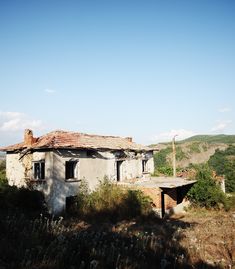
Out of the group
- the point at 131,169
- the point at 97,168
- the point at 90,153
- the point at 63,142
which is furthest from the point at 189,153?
the point at 63,142

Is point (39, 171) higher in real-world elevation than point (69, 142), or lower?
lower

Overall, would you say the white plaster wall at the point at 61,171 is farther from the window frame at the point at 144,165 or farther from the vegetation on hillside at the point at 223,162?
the vegetation on hillside at the point at 223,162

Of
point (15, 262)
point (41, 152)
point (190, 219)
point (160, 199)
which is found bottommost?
point (190, 219)

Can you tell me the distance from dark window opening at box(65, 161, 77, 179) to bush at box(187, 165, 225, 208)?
A: 1033 centimetres

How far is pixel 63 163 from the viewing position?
18.7 m

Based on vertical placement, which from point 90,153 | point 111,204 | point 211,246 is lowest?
point 111,204

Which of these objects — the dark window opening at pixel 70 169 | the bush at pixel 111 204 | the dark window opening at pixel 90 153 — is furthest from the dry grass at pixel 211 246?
the dark window opening at pixel 90 153

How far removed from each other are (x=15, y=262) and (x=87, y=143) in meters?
17.2

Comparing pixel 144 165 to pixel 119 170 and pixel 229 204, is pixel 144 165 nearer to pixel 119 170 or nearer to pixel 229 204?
pixel 119 170

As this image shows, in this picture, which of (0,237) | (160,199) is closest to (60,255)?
(0,237)

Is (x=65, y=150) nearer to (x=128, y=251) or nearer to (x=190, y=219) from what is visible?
(x=190, y=219)

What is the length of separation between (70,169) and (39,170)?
226cm

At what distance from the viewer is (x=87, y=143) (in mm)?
21297

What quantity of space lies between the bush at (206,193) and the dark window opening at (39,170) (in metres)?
12.5
